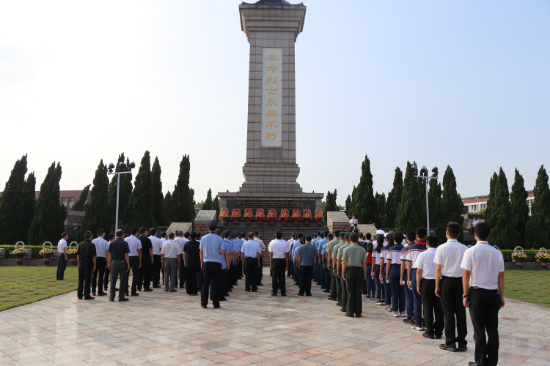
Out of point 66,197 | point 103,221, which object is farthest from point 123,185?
point 66,197

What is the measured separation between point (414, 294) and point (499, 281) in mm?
2439

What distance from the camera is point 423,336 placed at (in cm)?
636

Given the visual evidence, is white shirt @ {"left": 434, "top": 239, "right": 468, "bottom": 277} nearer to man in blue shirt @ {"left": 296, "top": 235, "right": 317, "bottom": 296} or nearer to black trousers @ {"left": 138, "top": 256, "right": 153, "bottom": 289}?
man in blue shirt @ {"left": 296, "top": 235, "right": 317, "bottom": 296}

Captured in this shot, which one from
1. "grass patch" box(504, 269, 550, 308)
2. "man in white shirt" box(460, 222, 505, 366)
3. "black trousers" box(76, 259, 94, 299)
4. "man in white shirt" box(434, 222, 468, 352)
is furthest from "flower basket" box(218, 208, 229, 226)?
"man in white shirt" box(460, 222, 505, 366)

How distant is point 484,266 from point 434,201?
109 ft

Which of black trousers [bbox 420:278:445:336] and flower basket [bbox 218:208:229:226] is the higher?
flower basket [bbox 218:208:229:226]

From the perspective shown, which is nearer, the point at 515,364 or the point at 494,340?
the point at 494,340

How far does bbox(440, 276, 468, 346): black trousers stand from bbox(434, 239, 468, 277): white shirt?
0.09 m

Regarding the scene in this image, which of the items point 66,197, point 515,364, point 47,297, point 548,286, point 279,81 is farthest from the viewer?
point 66,197

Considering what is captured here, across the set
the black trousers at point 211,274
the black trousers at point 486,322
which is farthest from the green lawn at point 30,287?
the black trousers at point 486,322

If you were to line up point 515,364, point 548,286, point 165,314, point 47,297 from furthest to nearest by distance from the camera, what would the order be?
point 548,286
point 47,297
point 165,314
point 515,364

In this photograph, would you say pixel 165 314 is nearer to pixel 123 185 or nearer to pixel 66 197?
pixel 123 185

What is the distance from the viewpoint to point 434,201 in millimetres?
35750

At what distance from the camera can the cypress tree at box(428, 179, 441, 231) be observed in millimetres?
34156
